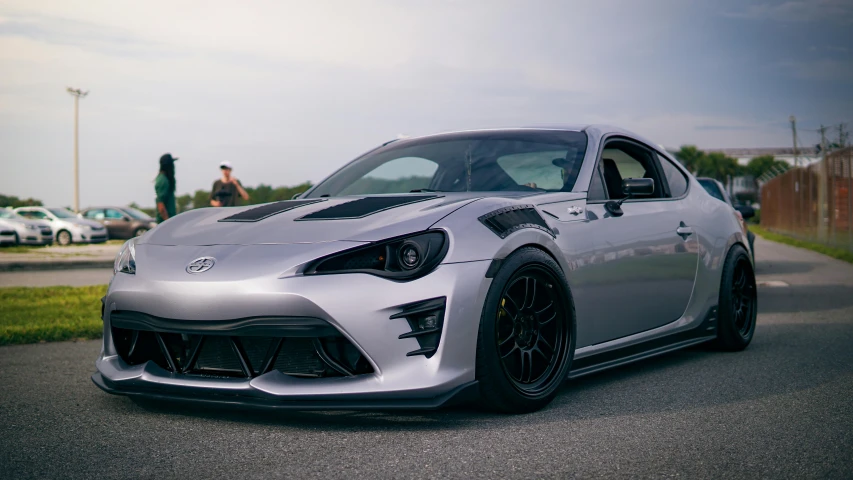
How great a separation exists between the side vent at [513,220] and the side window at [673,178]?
1812mm

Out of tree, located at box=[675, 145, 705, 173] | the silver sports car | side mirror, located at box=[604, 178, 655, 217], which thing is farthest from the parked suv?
tree, located at box=[675, 145, 705, 173]

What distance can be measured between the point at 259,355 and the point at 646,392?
205 centimetres

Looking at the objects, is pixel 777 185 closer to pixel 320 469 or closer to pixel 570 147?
pixel 570 147

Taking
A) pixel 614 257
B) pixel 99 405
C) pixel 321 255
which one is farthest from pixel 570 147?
pixel 99 405

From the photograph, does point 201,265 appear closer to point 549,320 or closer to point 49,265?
point 549,320

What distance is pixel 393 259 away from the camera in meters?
3.82

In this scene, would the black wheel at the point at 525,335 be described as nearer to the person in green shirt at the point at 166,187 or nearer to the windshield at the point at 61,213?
the person in green shirt at the point at 166,187

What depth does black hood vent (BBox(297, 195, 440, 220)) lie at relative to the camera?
420cm

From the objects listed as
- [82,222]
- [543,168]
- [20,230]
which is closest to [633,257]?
[543,168]

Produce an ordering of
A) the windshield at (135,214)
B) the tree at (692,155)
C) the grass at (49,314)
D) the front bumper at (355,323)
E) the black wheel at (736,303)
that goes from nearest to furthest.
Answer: the front bumper at (355,323)
the black wheel at (736,303)
the grass at (49,314)
the windshield at (135,214)
the tree at (692,155)

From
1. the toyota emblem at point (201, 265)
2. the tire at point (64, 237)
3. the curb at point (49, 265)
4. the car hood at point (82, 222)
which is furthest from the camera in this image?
the car hood at point (82, 222)

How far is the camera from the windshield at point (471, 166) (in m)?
5.02

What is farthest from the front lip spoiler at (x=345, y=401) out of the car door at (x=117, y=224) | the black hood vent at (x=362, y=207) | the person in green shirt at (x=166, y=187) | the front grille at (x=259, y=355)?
the car door at (x=117, y=224)

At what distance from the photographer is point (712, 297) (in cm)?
598
